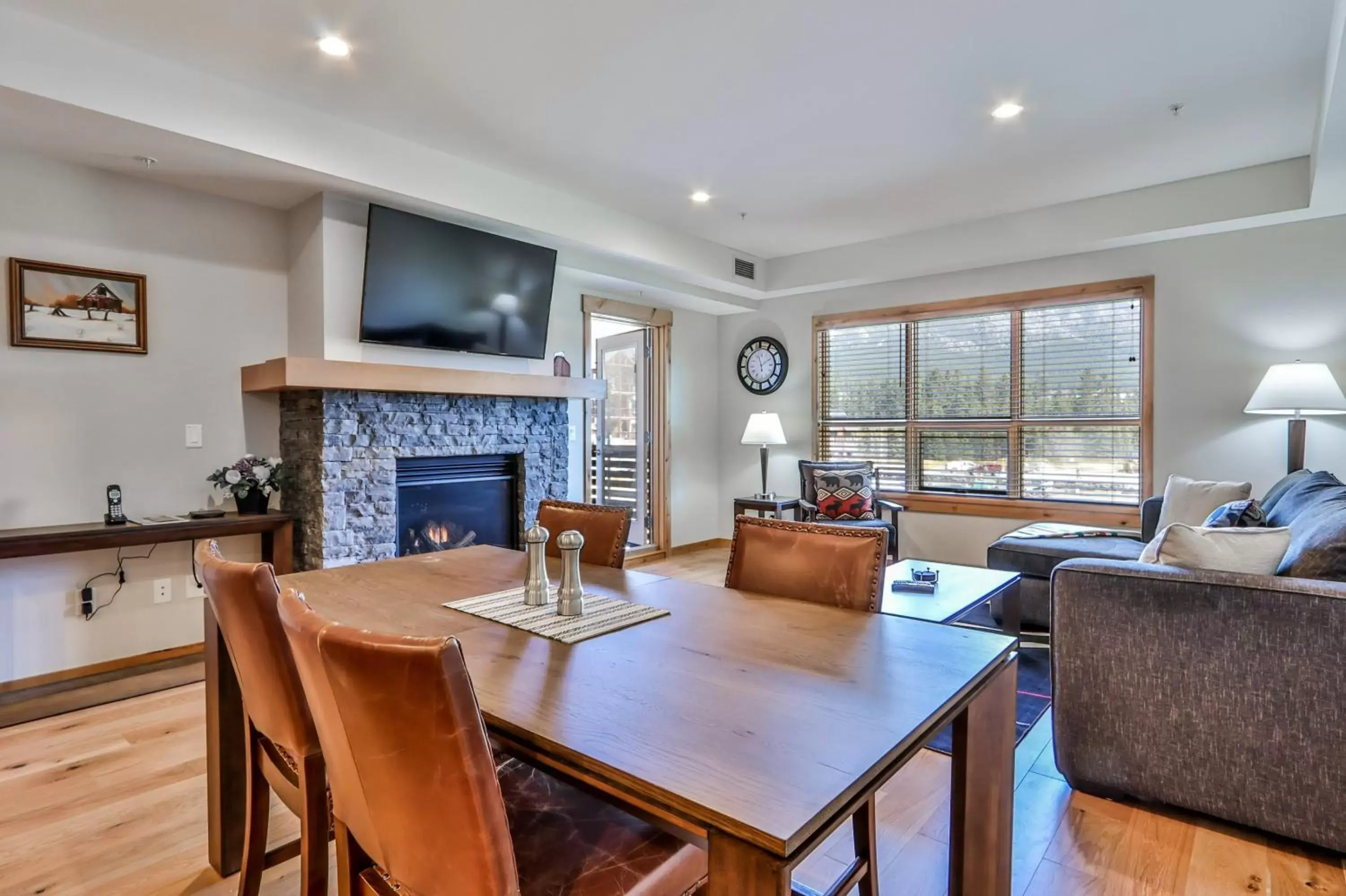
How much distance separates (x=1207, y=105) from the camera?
10.2 feet

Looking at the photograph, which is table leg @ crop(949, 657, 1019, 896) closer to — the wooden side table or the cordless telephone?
the cordless telephone

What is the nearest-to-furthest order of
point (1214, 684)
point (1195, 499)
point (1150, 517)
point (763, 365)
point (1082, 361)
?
point (1214, 684) < point (1195, 499) < point (1150, 517) < point (1082, 361) < point (763, 365)

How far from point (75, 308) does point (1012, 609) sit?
4.46 metres

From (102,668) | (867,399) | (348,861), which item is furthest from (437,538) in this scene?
(867,399)

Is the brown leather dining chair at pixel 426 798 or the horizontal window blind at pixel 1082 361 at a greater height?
the horizontal window blind at pixel 1082 361

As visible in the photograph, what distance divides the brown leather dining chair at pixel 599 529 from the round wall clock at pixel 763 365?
4.15m

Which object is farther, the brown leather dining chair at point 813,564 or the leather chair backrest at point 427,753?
the brown leather dining chair at point 813,564

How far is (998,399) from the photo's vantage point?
5.12 m

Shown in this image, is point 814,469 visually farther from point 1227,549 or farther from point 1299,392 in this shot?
point 1227,549

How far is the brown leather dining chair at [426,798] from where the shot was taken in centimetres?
78

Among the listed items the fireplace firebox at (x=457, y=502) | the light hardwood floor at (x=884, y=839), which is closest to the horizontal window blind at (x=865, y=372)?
the fireplace firebox at (x=457, y=502)

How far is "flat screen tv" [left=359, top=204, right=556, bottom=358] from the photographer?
3.55 metres

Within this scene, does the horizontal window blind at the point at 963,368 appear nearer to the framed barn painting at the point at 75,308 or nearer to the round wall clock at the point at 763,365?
the round wall clock at the point at 763,365

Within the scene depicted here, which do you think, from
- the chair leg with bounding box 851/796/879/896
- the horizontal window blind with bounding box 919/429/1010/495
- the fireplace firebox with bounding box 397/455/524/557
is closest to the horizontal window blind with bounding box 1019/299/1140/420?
the horizontal window blind with bounding box 919/429/1010/495
